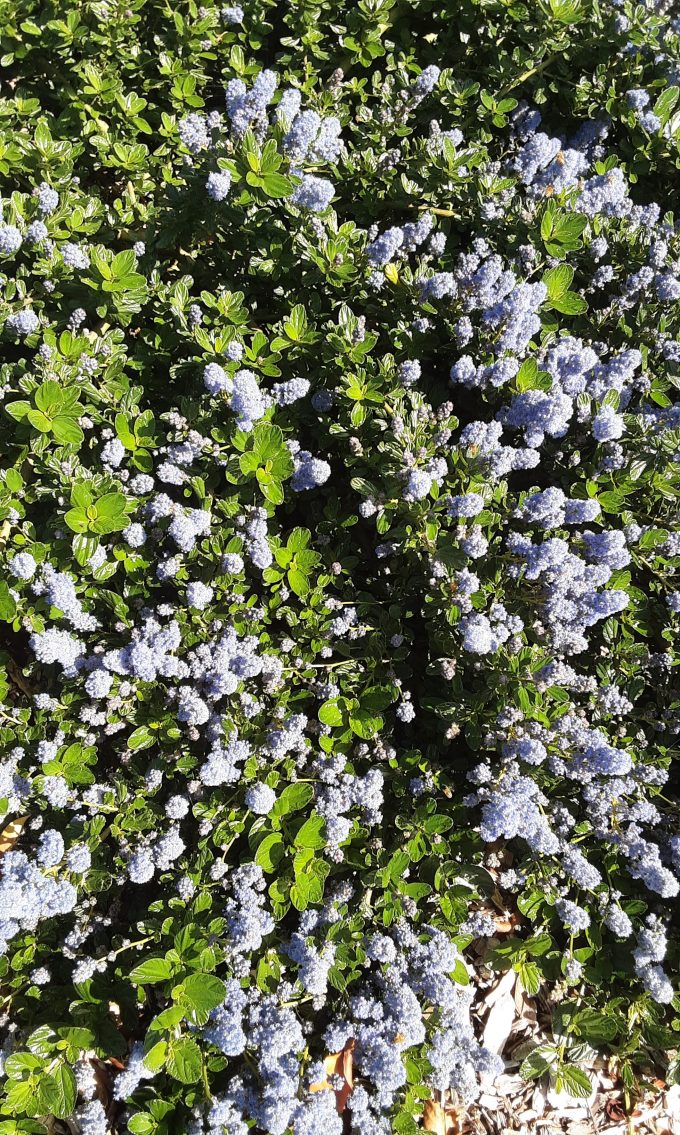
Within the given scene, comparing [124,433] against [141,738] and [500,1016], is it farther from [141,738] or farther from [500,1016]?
[500,1016]

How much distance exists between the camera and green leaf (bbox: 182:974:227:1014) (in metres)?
2.80

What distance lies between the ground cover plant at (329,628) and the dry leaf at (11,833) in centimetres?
14

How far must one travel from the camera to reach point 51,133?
417 centimetres

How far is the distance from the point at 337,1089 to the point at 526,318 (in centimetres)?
330

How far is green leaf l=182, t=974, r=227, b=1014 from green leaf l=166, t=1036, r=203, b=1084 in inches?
7.0

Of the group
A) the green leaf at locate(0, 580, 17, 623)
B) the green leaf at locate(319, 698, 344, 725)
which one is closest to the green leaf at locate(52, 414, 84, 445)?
the green leaf at locate(0, 580, 17, 623)

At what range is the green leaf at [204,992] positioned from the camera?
2.80 metres

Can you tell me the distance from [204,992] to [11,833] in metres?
1.30

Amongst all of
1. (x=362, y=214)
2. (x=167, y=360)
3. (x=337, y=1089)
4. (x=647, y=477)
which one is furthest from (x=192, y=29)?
(x=337, y=1089)

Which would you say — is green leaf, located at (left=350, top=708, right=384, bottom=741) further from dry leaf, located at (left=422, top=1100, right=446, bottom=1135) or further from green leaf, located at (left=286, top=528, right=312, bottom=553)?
dry leaf, located at (left=422, top=1100, right=446, bottom=1135)

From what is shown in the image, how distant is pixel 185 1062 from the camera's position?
2830 mm

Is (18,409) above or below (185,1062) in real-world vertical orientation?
above

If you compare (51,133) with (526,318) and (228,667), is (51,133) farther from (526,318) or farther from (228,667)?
(228,667)

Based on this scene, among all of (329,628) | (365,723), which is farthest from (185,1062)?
(329,628)
